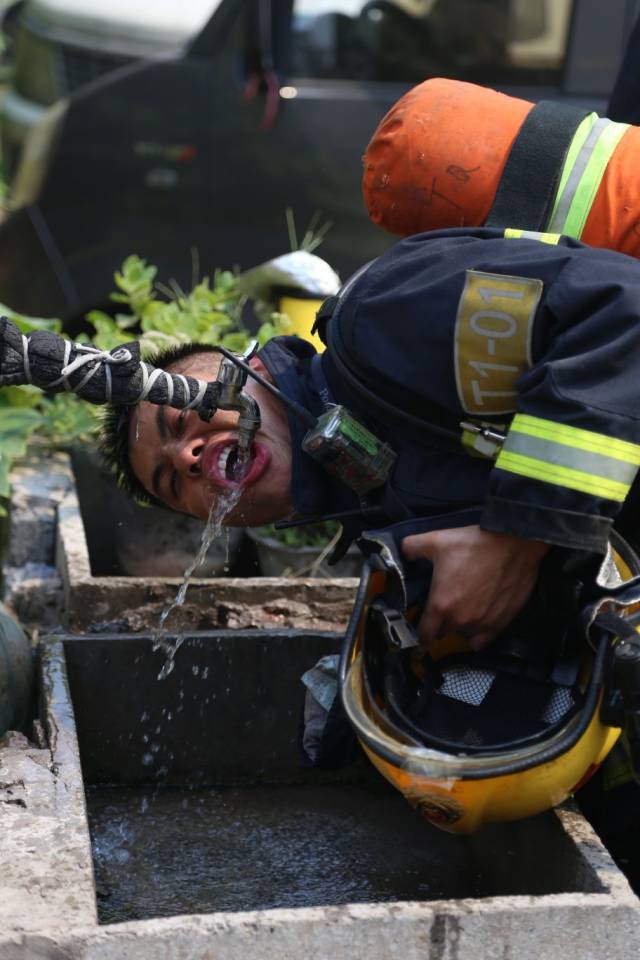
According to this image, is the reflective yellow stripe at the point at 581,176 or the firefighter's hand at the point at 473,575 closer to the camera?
the firefighter's hand at the point at 473,575

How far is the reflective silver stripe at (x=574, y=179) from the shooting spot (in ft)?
7.95

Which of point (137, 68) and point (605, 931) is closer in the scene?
point (605, 931)

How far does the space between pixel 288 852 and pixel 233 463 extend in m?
0.93

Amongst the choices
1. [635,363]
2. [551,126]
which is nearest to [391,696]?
[635,363]

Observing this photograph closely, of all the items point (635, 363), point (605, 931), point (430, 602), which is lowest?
point (605, 931)

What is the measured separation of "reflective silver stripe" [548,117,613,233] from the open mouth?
71 cm

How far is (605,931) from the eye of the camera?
82.0 inches

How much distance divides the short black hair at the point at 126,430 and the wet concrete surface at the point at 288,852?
0.74 m

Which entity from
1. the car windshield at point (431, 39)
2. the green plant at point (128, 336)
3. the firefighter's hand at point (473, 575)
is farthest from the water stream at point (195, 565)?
the car windshield at point (431, 39)

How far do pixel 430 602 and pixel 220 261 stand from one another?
115 inches

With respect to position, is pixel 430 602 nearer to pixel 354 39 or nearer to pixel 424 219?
pixel 424 219

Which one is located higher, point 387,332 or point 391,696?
point 387,332

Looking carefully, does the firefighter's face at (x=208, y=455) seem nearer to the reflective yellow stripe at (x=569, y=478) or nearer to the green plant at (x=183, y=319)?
the reflective yellow stripe at (x=569, y=478)

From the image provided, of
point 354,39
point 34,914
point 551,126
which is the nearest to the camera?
point 34,914
